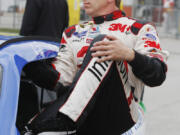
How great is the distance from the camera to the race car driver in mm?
1892

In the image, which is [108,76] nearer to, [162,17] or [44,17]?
[44,17]

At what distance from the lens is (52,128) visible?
2.09m

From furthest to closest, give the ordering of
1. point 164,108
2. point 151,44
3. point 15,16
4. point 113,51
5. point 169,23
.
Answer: point 169,23
point 15,16
point 164,108
point 151,44
point 113,51

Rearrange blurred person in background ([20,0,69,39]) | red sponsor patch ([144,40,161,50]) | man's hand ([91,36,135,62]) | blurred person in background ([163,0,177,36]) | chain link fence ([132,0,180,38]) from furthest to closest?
blurred person in background ([163,0,177,36]), chain link fence ([132,0,180,38]), blurred person in background ([20,0,69,39]), red sponsor patch ([144,40,161,50]), man's hand ([91,36,135,62])

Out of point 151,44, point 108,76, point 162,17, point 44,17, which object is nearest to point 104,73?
point 108,76

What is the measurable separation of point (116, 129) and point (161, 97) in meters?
4.43

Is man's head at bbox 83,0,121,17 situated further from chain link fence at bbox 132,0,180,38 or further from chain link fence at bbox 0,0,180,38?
chain link fence at bbox 132,0,180,38

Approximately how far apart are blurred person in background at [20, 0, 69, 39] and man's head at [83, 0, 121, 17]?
2.62 metres

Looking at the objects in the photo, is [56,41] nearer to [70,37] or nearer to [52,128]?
[70,37]

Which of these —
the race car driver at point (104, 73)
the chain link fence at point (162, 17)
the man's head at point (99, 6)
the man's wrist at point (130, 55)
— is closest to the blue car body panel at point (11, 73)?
the race car driver at point (104, 73)

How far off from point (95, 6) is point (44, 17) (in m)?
2.79

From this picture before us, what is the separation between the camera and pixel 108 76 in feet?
6.42

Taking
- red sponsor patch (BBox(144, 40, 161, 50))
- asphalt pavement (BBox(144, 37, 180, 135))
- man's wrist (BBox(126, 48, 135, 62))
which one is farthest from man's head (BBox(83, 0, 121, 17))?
asphalt pavement (BBox(144, 37, 180, 135))

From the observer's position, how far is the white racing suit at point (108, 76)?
190 centimetres
